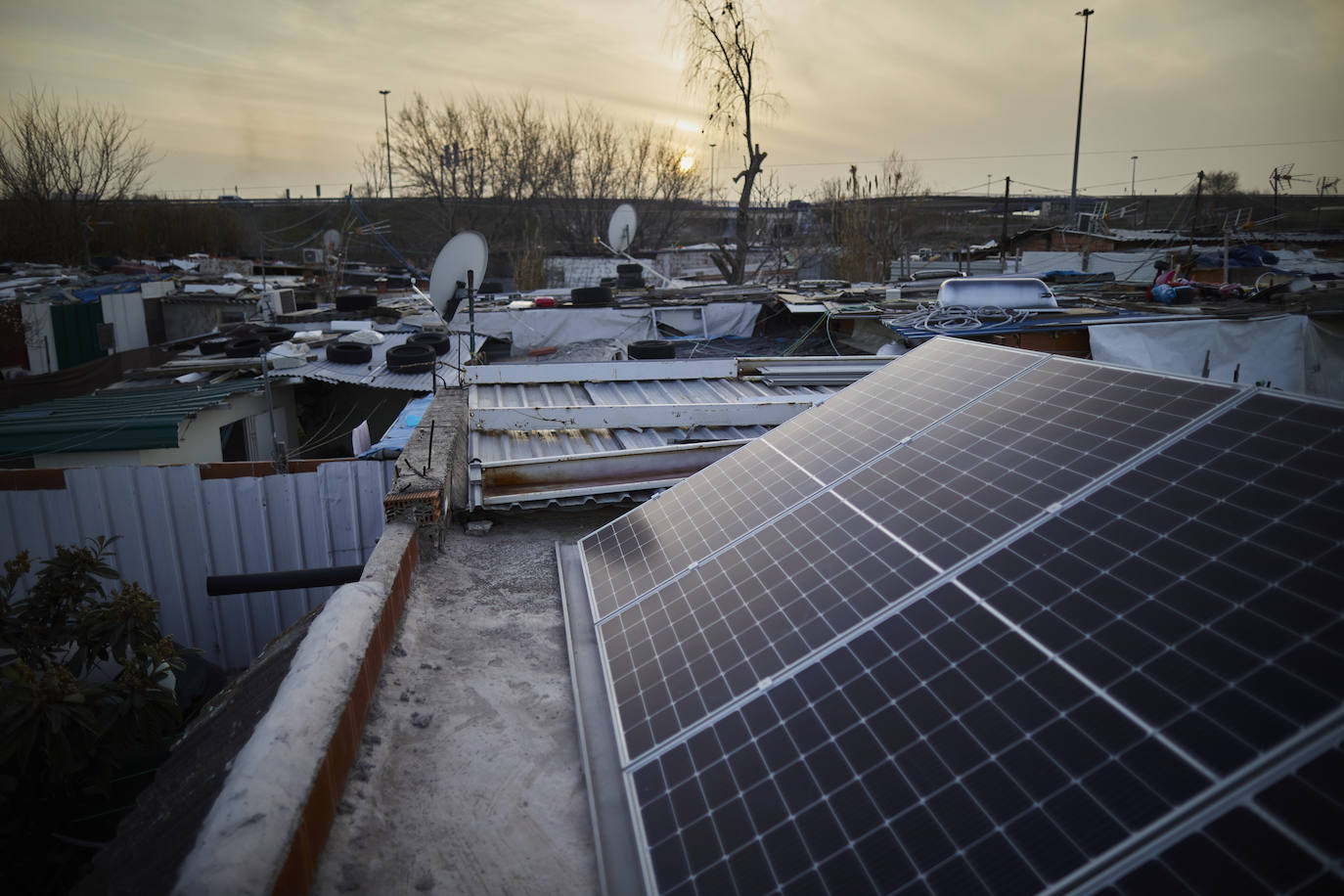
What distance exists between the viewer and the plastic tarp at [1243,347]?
545 inches

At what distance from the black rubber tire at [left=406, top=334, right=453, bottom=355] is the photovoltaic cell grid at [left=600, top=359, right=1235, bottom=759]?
12980mm

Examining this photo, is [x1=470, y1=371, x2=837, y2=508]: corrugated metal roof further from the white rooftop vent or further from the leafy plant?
the white rooftop vent

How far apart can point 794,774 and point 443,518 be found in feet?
13.1

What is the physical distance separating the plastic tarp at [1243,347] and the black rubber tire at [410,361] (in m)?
12.5

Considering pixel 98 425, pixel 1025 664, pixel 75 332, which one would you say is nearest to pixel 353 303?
pixel 75 332

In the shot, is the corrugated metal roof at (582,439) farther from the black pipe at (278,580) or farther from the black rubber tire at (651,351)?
the black rubber tire at (651,351)

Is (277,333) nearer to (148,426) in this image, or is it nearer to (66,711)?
(148,426)

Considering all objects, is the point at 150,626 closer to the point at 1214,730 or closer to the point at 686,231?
the point at 1214,730

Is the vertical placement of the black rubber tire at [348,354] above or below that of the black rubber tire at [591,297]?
below

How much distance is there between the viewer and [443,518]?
5.98 metres

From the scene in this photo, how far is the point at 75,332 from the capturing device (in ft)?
74.2

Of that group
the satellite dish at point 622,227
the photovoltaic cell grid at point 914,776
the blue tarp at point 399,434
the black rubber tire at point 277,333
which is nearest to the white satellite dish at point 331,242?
the satellite dish at point 622,227

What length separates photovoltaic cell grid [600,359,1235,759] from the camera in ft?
11.0

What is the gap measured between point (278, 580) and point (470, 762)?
3.52m
